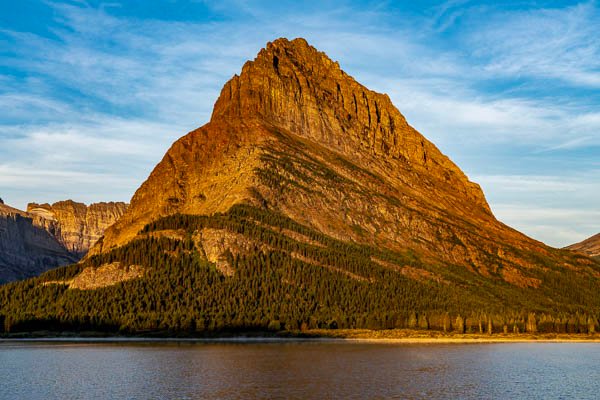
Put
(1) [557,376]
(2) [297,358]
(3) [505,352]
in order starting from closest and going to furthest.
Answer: (1) [557,376]
(2) [297,358]
(3) [505,352]

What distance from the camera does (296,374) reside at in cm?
12750

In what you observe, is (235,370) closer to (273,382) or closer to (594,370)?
(273,382)

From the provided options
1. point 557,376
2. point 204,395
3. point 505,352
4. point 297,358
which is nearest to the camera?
point 204,395

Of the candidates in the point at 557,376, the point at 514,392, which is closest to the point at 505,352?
the point at 557,376

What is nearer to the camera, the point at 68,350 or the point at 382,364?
the point at 382,364

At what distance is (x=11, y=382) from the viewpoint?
121 meters

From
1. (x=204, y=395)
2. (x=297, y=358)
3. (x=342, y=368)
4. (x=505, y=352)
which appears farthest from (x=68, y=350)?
(x=505, y=352)

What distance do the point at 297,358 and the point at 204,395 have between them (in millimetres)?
57988

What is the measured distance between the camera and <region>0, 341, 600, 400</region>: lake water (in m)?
107

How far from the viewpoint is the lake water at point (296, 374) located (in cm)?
10681

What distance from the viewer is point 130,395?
105 meters

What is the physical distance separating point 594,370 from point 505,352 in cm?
5009

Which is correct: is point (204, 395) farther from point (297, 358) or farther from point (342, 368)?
point (297, 358)

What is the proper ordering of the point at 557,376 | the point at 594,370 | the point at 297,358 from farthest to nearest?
1. the point at 297,358
2. the point at 594,370
3. the point at 557,376
